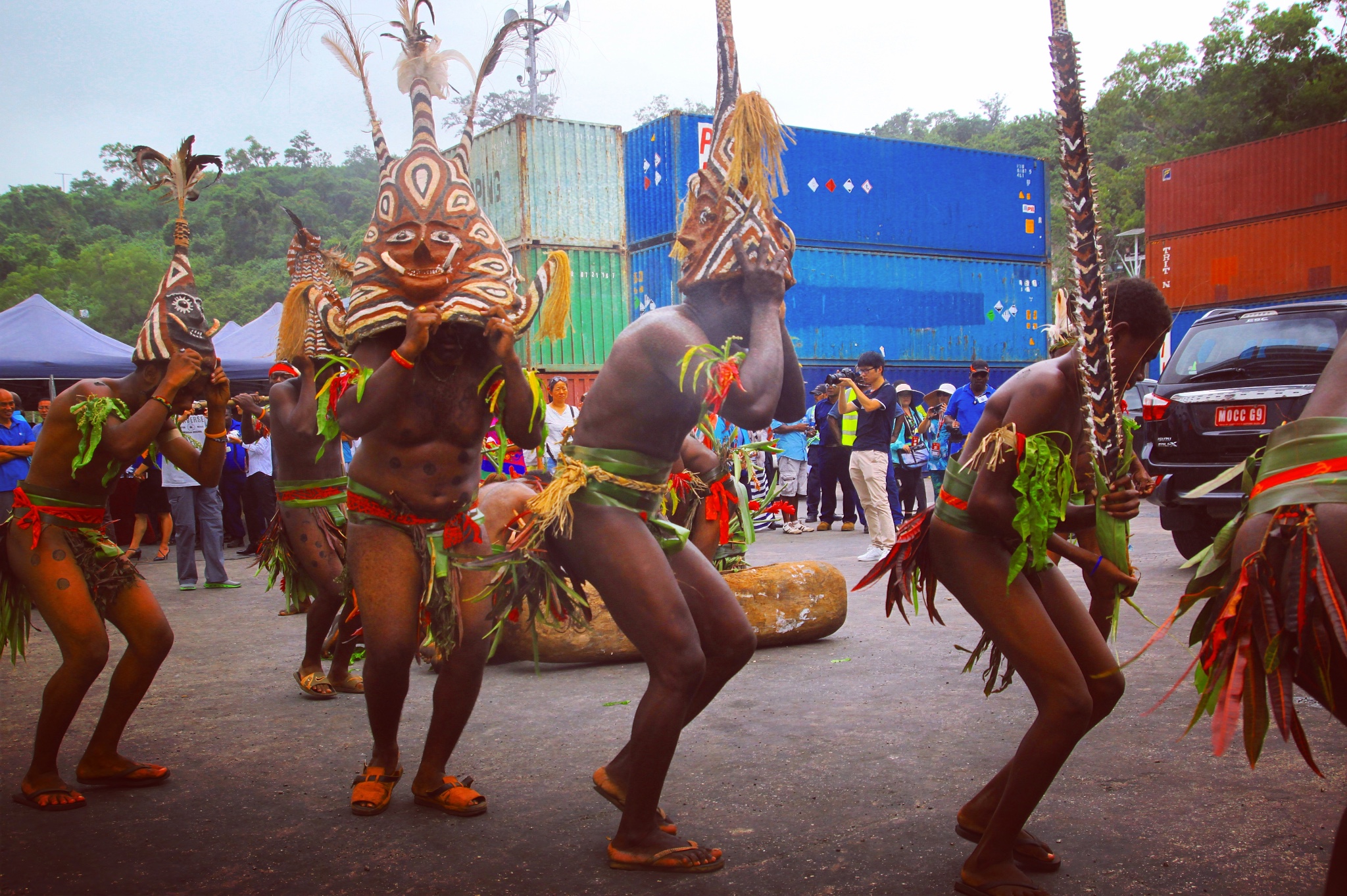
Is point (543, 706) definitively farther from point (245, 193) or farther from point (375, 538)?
point (245, 193)

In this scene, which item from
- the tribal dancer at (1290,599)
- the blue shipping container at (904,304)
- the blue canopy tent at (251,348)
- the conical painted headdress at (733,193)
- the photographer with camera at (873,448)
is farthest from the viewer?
the blue shipping container at (904,304)

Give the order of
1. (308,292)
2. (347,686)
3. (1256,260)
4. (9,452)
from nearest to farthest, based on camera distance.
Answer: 1. (308,292)
2. (347,686)
3. (9,452)
4. (1256,260)

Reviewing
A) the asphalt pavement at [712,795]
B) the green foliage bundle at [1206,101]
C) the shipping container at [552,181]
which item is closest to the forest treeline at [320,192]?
the green foliage bundle at [1206,101]

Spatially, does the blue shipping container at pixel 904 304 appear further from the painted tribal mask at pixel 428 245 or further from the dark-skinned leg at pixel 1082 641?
the dark-skinned leg at pixel 1082 641

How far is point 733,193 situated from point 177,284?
2311 millimetres

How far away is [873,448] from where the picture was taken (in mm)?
10219

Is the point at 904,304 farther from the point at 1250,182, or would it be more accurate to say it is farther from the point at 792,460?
the point at 1250,182

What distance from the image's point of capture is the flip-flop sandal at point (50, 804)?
3.66 meters

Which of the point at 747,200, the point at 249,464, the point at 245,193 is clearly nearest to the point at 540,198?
the point at 249,464

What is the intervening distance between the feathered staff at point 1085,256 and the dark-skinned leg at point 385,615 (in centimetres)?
226

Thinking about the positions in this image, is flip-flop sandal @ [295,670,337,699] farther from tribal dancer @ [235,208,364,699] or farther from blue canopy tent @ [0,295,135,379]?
blue canopy tent @ [0,295,135,379]

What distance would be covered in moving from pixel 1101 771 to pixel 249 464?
11080 mm

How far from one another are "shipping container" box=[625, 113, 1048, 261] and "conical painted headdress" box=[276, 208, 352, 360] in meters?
14.3

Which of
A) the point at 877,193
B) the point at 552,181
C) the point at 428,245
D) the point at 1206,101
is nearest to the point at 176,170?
the point at 428,245
